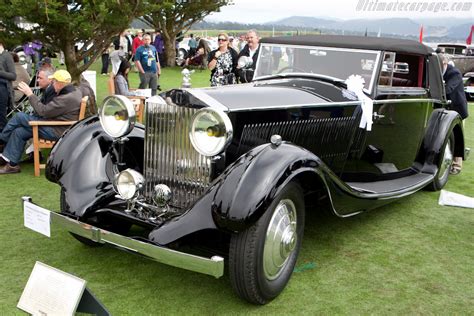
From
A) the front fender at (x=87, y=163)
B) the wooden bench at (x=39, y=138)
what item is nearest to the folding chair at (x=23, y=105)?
the wooden bench at (x=39, y=138)

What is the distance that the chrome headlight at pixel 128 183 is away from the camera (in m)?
3.14

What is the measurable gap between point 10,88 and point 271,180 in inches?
210

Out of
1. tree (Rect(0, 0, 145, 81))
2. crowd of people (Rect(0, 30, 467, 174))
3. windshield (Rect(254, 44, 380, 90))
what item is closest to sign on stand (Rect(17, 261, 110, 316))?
windshield (Rect(254, 44, 380, 90))

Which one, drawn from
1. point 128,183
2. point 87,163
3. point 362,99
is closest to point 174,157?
point 128,183

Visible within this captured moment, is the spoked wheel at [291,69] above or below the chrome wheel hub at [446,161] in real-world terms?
above

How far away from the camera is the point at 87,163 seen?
351cm

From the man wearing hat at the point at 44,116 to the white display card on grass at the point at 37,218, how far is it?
258 cm

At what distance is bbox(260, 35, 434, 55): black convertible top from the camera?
4.29m

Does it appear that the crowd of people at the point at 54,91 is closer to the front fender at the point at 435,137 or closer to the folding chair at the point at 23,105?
the folding chair at the point at 23,105

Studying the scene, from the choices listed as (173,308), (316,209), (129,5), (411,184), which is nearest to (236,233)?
(173,308)

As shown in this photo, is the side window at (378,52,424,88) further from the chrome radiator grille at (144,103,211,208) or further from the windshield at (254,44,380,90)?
the chrome radiator grille at (144,103,211,208)

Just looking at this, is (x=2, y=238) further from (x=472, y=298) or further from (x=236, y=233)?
(x=472, y=298)

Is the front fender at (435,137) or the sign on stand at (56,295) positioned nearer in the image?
the sign on stand at (56,295)

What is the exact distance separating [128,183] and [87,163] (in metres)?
0.51
